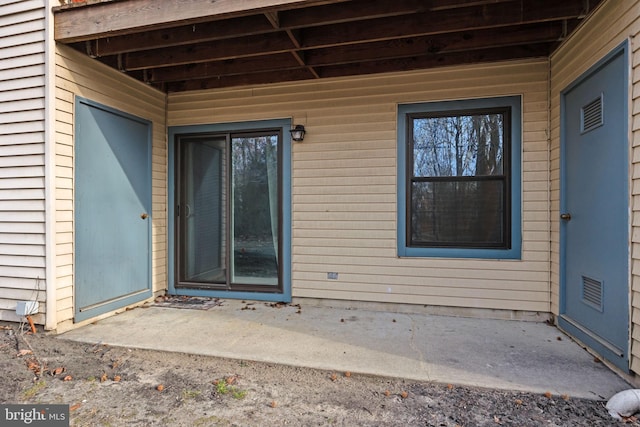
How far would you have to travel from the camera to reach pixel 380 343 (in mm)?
2973

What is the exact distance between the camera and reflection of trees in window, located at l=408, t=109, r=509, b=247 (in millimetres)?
3676

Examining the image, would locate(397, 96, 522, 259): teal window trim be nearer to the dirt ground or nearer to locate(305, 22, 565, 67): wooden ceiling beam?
locate(305, 22, 565, 67): wooden ceiling beam

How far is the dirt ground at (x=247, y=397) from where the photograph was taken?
76.6 inches

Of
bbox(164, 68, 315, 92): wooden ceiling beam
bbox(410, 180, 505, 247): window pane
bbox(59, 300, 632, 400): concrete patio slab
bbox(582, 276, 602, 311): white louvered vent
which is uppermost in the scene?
bbox(164, 68, 315, 92): wooden ceiling beam

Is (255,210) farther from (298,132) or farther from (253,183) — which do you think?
(298,132)

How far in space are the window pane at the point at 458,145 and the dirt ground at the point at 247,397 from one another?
7.28 feet

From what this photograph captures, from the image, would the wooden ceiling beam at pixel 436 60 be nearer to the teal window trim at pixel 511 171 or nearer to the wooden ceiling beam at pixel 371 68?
the wooden ceiling beam at pixel 371 68

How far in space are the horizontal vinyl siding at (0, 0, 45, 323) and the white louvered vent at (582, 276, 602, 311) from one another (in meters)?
4.52

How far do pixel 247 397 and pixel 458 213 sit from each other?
270cm

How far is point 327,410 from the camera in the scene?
2043 mm

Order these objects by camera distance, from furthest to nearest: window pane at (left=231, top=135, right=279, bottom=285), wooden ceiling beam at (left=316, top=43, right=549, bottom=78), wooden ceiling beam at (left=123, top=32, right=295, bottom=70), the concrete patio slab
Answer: window pane at (left=231, top=135, right=279, bottom=285), wooden ceiling beam at (left=316, top=43, right=549, bottom=78), wooden ceiling beam at (left=123, top=32, right=295, bottom=70), the concrete patio slab

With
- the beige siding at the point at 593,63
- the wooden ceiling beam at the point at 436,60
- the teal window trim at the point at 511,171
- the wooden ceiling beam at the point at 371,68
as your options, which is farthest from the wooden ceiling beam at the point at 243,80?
the beige siding at the point at 593,63

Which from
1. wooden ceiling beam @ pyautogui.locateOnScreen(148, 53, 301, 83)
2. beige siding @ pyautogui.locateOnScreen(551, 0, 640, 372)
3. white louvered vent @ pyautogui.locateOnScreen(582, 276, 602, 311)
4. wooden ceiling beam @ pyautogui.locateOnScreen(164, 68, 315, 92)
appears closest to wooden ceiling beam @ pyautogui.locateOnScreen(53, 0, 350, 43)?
wooden ceiling beam @ pyautogui.locateOnScreen(148, 53, 301, 83)

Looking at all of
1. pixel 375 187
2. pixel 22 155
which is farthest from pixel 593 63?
pixel 22 155
